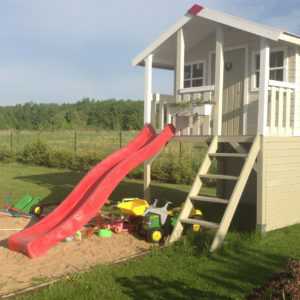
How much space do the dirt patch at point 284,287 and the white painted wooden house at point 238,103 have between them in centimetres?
296

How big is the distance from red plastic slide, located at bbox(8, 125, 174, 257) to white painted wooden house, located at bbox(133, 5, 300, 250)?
3.70ft

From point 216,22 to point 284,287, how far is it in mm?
5968

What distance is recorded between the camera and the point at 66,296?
184 inches

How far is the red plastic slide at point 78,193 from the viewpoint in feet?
22.1

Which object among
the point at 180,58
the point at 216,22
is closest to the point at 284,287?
the point at 216,22

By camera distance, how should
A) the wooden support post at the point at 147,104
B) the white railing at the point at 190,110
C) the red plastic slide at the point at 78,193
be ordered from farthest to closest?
the wooden support post at the point at 147,104 → the white railing at the point at 190,110 → the red plastic slide at the point at 78,193

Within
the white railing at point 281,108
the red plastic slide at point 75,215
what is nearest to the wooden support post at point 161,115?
the red plastic slide at point 75,215

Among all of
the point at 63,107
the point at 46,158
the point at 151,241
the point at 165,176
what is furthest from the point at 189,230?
the point at 63,107

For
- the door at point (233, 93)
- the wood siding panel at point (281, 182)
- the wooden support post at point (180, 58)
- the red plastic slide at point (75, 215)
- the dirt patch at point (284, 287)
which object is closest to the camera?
the dirt patch at point (284, 287)

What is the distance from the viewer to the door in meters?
9.18

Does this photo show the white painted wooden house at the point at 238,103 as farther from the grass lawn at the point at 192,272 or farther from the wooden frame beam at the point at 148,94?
the grass lawn at the point at 192,272

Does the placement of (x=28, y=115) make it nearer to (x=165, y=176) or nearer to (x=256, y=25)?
(x=165, y=176)

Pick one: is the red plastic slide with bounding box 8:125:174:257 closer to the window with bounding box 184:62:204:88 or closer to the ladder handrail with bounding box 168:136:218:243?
the ladder handrail with bounding box 168:136:218:243

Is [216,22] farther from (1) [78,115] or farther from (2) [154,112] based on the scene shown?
(1) [78,115]
